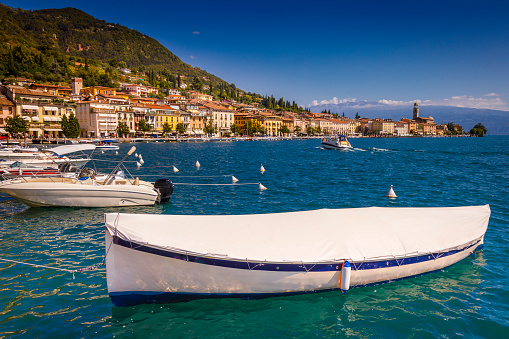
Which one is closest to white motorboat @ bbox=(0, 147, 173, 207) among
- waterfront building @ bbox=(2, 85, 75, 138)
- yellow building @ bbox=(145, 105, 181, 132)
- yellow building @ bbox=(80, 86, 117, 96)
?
waterfront building @ bbox=(2, 85, 75, 138)

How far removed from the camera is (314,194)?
20.8 meters

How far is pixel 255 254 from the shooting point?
6676 mm

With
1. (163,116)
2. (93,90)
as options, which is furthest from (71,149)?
(93,90)

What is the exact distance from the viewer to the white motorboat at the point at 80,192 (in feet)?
47.6

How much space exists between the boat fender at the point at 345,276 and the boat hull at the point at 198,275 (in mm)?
97

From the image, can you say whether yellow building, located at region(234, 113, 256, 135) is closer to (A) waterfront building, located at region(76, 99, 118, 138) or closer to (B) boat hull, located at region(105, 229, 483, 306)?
(A) waterfront building, located at region(76, 99, 118, 138)

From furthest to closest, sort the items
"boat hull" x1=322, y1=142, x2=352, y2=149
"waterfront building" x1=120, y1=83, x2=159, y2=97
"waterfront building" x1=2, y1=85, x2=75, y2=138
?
"waterfront building" x1=120, y1=83, x2=159, y2=97 → "waterfront building" x1=2, y1=85, x2=75, y2=138 → "boat hull" x1=322, y1=142, x2=352, y2=149

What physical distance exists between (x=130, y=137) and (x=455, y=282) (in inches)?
4054

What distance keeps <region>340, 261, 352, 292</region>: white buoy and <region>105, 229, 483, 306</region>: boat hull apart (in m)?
0.10

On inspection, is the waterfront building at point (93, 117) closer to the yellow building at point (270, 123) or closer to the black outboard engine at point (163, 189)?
the yellow building at point (270, 123)

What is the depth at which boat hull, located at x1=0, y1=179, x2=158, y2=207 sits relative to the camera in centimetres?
1446

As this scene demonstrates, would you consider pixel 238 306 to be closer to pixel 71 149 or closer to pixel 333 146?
pixel 71 149

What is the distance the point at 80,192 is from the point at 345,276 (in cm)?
1221

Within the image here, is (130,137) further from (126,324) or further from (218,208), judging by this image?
(126,324)
